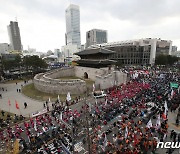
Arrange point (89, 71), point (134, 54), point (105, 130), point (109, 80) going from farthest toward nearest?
point (134, 54)
point (89, 71)
point (109, 80)
point (105, 130)

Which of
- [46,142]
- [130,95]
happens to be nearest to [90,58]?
[130,95]

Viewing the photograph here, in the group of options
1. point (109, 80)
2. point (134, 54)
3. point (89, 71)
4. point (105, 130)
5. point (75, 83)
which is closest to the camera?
point (105, 130)

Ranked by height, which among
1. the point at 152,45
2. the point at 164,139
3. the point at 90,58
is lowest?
the point at 164,139

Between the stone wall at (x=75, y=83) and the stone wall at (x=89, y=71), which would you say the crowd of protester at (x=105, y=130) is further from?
the stone wall at (x=89, y=71)

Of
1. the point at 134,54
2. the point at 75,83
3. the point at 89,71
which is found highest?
the point at 134,54

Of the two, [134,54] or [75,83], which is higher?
[134,54]

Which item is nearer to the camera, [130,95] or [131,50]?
[130,95]

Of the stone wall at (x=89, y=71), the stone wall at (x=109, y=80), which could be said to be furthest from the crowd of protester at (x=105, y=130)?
the stone wall at (x=89, y=71)

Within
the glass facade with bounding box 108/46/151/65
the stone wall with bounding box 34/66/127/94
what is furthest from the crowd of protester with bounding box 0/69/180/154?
the glass facade with bounding box 108/46/151/65

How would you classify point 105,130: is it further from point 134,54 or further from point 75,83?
point 134,54

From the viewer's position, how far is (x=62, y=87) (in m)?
34.9

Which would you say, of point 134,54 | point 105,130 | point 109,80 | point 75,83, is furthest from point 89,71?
point 134,54

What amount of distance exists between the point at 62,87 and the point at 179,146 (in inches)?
1032

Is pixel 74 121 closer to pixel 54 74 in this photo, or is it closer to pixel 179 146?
pixel 179 146
